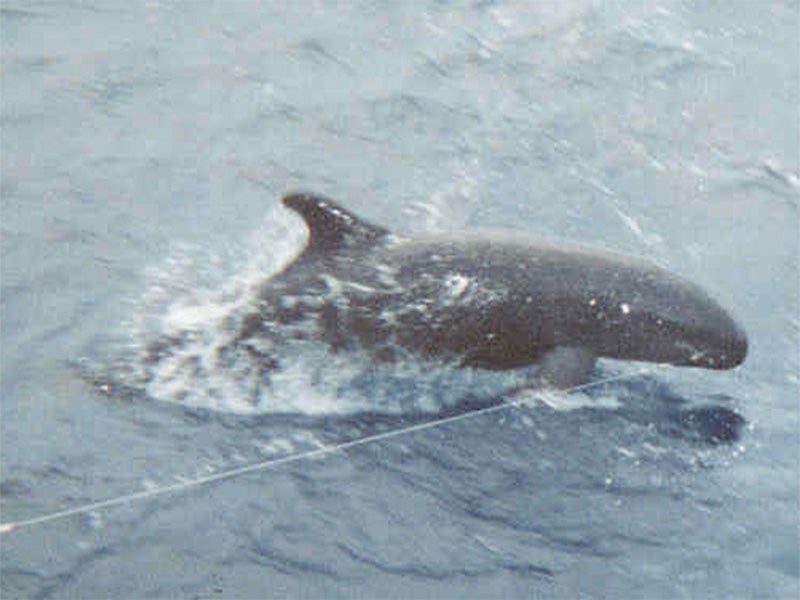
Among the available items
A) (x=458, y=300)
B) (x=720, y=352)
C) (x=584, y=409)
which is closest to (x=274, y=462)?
(x=458, y=300)

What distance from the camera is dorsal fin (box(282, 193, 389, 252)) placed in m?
7.46

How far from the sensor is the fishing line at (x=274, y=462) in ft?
19.0

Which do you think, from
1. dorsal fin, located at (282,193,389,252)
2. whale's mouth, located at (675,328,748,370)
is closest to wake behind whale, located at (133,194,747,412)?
dorsal fin, located at (282,193,389,252)

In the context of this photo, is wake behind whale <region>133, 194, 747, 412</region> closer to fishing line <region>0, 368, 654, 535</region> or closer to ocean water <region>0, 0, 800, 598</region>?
ocean water <region>0, 0, 800, 598</region>

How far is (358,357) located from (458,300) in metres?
0.71

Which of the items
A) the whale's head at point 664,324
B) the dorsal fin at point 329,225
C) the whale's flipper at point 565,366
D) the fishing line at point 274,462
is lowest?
the fishing line at point 274,462

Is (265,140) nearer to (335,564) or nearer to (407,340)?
(407,340)

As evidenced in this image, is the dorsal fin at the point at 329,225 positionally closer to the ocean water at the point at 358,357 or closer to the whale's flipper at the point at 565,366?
the ocean water at the point at 358,357

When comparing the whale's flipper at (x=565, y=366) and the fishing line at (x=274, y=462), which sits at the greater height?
the whale's flipper at (x=565, y=366)

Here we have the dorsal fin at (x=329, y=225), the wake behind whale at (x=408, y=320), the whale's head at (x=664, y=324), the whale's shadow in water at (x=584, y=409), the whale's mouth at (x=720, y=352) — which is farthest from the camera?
the whale's mouth at (x=720, y=352)

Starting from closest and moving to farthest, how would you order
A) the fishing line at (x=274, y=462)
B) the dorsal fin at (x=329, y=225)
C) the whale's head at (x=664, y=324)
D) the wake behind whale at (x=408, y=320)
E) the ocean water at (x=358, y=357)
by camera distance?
1. the fishing line at (x=274, y=462)
2. the ocean water at (x=358, y=357)
3. the wake behind whale at (x=408, y=320)
4. the dorsal fin at (x=329, y=225)
5. the whale's head at (x=664, y=324)

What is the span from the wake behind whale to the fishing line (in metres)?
0.17

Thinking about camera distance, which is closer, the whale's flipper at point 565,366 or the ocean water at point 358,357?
the ocean water at point 358,357

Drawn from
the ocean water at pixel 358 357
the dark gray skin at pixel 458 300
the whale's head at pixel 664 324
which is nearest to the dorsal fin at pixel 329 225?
the dark gray skin at pixel 458 300
